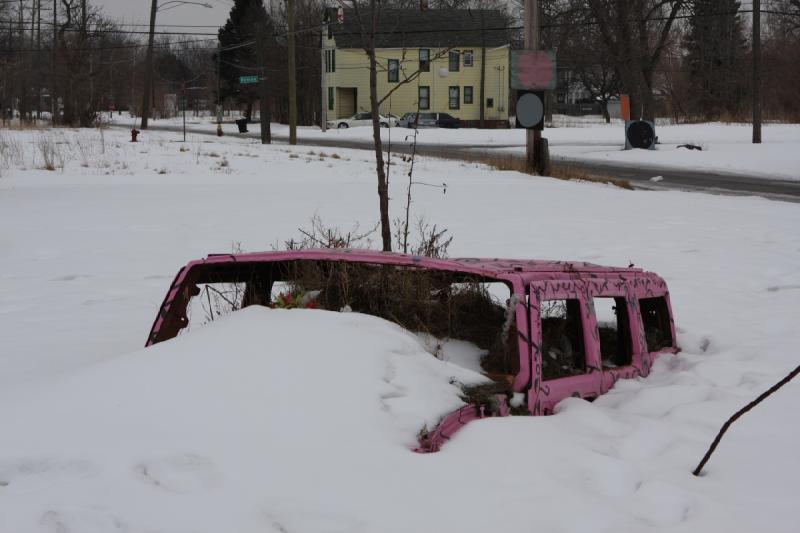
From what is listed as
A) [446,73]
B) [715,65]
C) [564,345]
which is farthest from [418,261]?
[715,65]

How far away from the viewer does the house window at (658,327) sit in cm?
596

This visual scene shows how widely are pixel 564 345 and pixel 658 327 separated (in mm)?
1132

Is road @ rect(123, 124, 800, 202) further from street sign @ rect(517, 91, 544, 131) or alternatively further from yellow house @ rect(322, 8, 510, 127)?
yellow house @ rect(322, 8, 510, 127)

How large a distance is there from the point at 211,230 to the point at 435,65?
2411 inches

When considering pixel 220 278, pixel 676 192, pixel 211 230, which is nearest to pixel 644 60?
pixel 676 192

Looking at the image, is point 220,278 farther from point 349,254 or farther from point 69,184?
point 69,184

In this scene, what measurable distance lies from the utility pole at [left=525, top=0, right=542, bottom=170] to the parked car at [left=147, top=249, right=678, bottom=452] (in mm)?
15646

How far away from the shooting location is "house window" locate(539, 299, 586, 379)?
4.84m

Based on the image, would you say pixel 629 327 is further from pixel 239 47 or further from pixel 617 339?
pixel 239 47

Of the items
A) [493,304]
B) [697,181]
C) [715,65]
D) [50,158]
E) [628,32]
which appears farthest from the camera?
[715,65]

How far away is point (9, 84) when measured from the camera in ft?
175

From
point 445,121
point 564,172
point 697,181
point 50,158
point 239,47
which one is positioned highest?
point 239,47

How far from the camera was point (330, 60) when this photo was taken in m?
69.6

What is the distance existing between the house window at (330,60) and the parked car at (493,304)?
64813 millimetres
